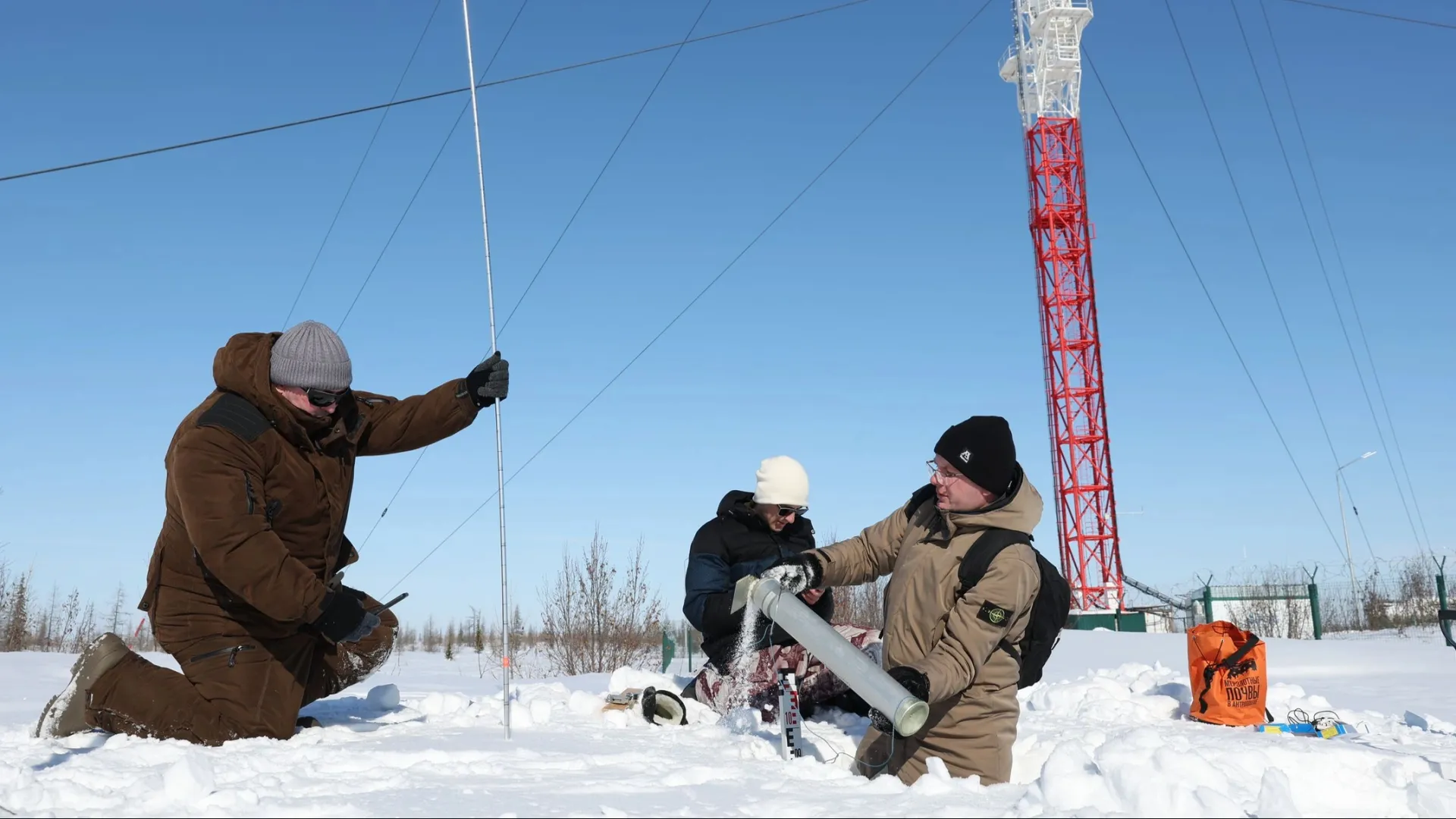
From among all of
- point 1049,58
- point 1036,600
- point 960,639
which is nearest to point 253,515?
point 960,639

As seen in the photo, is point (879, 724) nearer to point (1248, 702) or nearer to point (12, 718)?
point (1248, 702)

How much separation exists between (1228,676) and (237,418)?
4874 millimetres

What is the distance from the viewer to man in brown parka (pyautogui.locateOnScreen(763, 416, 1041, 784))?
358cm

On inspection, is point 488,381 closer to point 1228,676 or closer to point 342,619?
point 342,619

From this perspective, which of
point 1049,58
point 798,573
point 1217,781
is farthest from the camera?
point 1049,58

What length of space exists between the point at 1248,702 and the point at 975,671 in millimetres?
2905

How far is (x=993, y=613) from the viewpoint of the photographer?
3570mm

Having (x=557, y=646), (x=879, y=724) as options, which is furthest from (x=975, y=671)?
(x=557, y=646)

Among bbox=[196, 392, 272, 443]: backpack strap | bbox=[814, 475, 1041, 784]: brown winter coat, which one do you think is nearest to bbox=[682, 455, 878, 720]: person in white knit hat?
bbox=[814, 475, 1041, 784]: brown winter coat

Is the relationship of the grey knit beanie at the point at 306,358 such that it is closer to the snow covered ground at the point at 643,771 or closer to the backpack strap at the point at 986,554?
the snow covered ground at the point at 643,771

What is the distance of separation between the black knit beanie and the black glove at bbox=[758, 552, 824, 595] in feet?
2.56

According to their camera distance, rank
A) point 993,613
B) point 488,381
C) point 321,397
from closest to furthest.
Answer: point 993,613 → point 321,397 → point 488,381

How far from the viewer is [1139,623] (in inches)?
980

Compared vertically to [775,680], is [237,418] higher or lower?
higher
